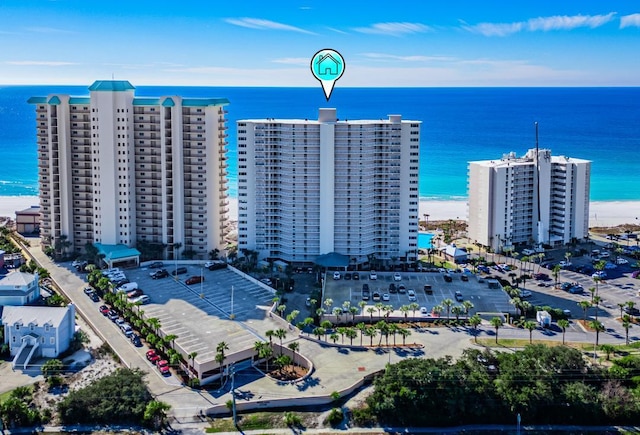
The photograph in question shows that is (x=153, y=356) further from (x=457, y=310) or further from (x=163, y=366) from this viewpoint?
(x=457, y=310)

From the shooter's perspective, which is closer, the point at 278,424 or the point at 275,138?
the point at 278,424

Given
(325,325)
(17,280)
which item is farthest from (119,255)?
(325,325)

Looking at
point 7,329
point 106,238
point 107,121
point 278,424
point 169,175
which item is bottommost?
point 278,424

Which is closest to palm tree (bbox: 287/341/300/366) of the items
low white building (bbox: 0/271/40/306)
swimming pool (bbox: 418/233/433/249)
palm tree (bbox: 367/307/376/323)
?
palm tree (bbox: 367/307/376/323)

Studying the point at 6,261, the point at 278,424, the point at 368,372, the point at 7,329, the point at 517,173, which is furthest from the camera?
the point at 517,173

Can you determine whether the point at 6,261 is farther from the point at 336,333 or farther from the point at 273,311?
the point at 336,333

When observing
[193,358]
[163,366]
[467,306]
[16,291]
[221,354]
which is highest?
[16,291]

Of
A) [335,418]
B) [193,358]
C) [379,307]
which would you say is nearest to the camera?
[335,418]

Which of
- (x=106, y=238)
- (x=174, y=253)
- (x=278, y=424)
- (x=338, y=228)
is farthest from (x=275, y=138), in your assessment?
Answer: (x=278, y=424)

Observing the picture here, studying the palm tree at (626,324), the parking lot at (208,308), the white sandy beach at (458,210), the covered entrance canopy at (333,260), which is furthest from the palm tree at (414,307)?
the white sandy beach at (458,210)
